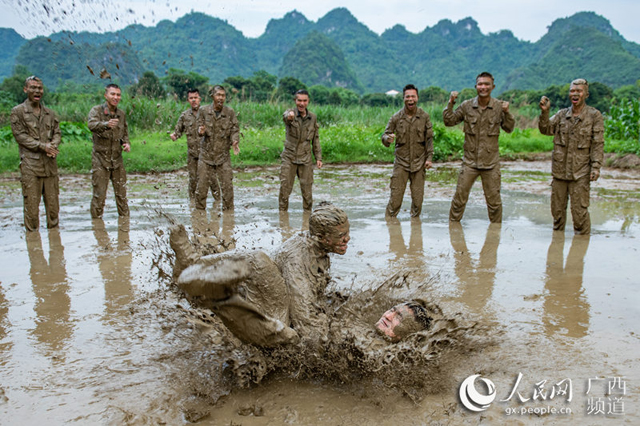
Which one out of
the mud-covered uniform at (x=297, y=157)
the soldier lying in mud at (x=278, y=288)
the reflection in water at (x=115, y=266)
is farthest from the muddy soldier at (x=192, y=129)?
the soldier lying in mud at (x=278, y=288)

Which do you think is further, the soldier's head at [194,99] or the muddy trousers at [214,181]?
the soldier's head at [194,99]

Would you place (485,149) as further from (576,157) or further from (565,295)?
(565,295)

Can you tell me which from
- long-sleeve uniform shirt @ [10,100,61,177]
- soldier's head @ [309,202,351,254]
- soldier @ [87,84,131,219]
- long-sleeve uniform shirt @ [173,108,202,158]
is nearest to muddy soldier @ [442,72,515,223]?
soldier's head @ [309,202,351,254]

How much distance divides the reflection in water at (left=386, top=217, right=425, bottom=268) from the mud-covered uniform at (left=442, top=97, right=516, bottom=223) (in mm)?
865

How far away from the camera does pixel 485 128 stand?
314 inches

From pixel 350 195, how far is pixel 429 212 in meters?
2.21

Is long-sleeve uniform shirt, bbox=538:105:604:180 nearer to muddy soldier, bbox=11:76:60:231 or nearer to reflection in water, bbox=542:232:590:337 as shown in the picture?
reflection in water, bbox=542:232:590:337

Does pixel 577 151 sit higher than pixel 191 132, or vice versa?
pixel 191 132

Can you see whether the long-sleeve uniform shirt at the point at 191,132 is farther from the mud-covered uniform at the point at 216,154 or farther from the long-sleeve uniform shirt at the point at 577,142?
the long-sleeve uniform shirt at the point at 577,142

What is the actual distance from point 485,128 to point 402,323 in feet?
16.8

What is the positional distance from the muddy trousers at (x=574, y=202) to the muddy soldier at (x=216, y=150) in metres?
5.32

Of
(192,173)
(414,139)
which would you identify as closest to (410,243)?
(414,139)

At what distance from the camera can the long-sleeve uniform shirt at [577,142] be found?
7.16 meters

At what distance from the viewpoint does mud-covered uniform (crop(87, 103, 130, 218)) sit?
8.43m
